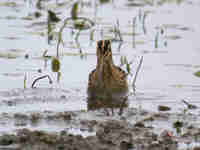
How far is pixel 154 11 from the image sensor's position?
57.4ft

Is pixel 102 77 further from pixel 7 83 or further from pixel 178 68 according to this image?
pixel 178 68

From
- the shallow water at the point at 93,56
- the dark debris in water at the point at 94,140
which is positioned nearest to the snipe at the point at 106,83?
the shallow water at the point at 93,56

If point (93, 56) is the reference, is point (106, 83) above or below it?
below

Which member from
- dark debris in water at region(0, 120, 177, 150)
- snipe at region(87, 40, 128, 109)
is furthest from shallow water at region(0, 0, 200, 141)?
dark debris in water at region(0, 120, 177, 150)

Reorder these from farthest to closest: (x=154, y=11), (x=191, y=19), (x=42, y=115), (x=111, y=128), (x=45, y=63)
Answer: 1. (x=154, y=11)
2. (x=191, y=19)
3. (x=45, y=63)
4. (x=42, y=115)
5. (x=111, y=128)

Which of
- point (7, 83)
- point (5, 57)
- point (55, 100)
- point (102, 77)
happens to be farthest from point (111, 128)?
point (5, 57)

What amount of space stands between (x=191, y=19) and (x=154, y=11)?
4.79 ft

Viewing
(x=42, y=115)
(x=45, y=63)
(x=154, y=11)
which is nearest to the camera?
(x=42, y=115)

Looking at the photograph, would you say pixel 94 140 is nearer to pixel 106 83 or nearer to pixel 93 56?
pixel 106 83

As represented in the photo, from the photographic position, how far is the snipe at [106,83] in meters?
9.92

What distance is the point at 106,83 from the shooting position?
10125 millimetres

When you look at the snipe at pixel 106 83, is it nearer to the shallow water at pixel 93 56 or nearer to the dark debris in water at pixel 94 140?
the shallow water at pixel 93 56

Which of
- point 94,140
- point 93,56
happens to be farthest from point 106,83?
point 94,140

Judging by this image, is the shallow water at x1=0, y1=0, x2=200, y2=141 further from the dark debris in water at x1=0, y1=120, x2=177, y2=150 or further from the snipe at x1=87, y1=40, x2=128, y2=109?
the dark debris in water at x1=0, y1=120, x2=177, y2=150
